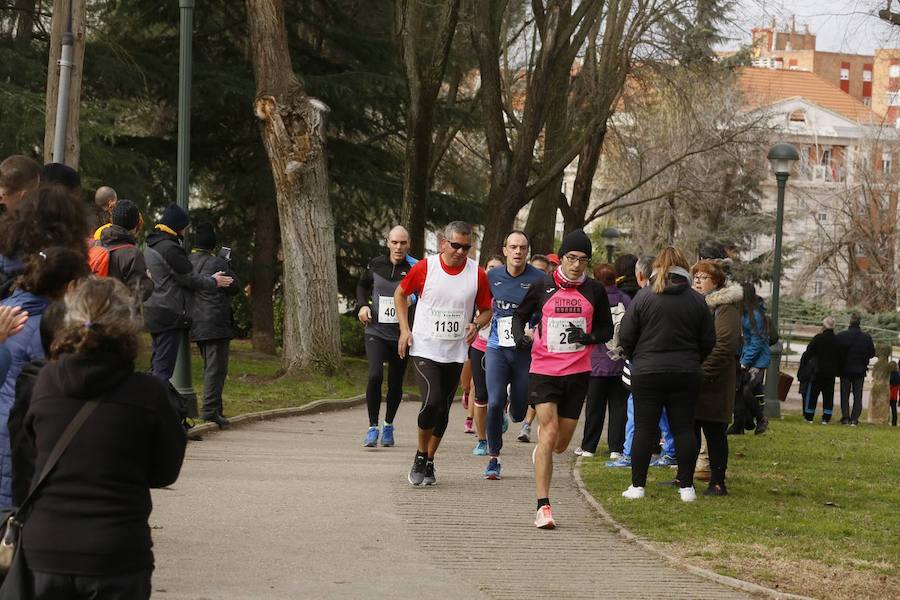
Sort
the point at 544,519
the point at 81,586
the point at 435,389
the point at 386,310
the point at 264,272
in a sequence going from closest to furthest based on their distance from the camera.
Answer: the point at 81,586, the point at 544,519, the point at 435,389, the point at 386,310, the point at 264,272

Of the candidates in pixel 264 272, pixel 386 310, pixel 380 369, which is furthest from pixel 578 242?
pixel 264 272

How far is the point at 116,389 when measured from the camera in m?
4.23

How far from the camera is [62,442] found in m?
4.16

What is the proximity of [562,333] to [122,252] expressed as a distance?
3105 millimetres

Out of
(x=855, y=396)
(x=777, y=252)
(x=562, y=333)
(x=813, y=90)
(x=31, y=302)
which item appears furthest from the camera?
(x=813, y=90)

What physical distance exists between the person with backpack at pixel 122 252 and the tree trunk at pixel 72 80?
8.42m

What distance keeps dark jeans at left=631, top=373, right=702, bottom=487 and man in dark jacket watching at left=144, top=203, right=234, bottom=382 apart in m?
4.08

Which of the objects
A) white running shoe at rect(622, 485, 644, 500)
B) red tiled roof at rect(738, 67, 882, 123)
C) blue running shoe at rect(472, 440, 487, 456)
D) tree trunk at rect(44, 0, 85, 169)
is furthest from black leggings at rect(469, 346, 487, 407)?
red tiled roof at rect(738, 67, 882, 123)

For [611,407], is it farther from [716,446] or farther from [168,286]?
[168,286]

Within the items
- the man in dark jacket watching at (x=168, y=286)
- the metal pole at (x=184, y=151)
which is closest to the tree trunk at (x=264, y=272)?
the metal pole at (x=184, y=151)

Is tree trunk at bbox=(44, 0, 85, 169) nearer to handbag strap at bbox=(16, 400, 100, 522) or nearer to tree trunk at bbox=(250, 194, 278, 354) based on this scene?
tree trunk at bbox=(250, 194, 278, 354)

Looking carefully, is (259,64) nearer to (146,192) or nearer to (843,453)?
(146,192)

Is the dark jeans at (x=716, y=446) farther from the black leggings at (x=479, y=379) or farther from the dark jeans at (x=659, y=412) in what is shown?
the black leggings at (x=479, y=379)

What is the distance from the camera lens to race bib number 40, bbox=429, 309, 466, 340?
34.1ft
